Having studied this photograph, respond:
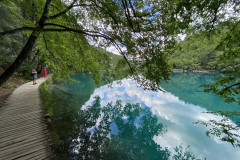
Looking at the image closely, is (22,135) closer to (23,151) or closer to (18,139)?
(18,139)

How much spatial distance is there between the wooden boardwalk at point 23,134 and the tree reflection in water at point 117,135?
172 cm

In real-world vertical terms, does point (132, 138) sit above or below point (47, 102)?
below

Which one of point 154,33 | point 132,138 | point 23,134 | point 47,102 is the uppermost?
point 154,33

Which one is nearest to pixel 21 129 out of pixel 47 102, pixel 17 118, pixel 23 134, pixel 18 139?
pixel 23 134

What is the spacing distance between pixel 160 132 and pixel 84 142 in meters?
5.00

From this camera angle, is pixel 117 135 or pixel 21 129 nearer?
pixel 21 129

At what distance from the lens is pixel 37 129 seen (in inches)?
168

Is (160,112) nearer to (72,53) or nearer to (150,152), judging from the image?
(150,152)

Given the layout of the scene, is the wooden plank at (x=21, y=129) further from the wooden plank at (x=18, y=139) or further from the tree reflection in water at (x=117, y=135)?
the tree reflection in water at (x=117, y=135)

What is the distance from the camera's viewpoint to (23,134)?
3939 mm

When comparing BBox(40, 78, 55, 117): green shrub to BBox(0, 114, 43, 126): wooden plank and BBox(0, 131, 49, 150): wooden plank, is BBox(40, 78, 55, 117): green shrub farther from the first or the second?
BBox(0, 131, 49, 150): wooden plank

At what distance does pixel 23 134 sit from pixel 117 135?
4.52m

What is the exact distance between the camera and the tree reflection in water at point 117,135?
5.27 meters

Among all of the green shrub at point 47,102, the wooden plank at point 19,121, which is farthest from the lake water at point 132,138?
the wooden plank at point 19,121
